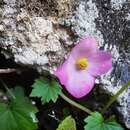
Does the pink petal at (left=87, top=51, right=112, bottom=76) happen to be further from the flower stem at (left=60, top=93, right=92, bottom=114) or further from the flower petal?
the flower stem at (left=60, top=93, right=92, bottom=114)

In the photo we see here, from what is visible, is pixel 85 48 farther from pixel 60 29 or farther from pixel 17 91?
pixel 17 91

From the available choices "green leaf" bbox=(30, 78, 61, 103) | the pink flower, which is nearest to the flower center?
the pink flower

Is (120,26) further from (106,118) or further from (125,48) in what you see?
(106,118)

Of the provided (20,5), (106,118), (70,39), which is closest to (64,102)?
(106,118)

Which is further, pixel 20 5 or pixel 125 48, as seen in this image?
pixel 125 48

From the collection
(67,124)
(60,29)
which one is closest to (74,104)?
(67,124)

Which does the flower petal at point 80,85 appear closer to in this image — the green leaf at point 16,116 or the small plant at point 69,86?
the small plant at point 69,86

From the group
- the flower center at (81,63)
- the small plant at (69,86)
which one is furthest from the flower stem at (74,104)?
the flower center at (81,63)
